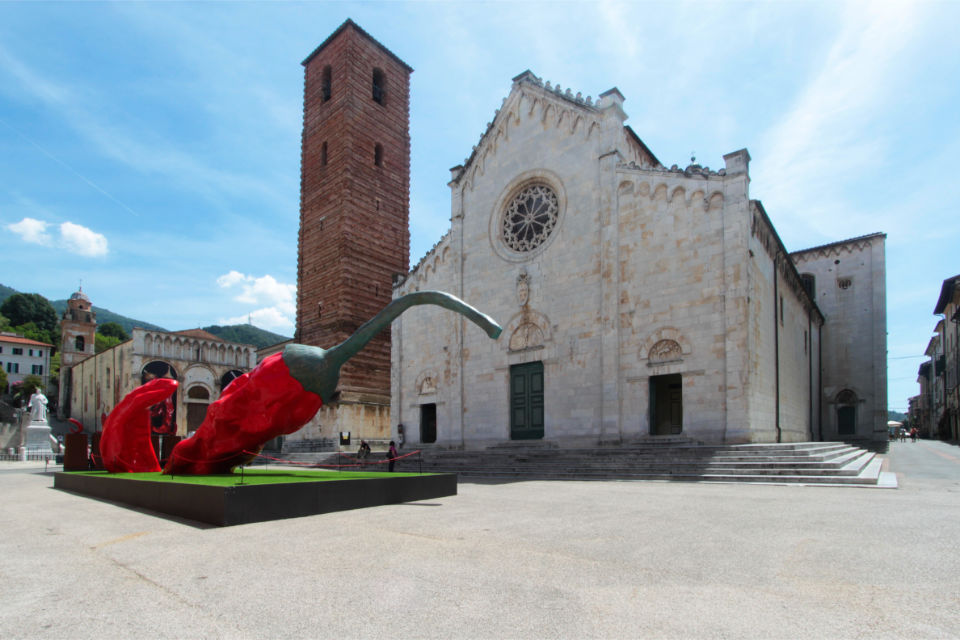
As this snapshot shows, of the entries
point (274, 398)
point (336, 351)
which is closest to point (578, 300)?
point (336, 351)

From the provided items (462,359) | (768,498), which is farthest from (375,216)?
(768,498)

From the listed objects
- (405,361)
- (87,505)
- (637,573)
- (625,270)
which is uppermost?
(625,270)

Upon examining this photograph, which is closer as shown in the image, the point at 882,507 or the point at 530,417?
the point at 882,507

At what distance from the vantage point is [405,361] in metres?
27.3

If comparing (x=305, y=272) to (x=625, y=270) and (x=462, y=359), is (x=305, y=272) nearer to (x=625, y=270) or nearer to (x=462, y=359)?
(x=462, y=359)

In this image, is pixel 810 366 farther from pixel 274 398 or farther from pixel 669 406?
pixel 274 398

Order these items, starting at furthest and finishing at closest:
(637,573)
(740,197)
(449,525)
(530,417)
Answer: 1. (530,417)
2. (740,197)
3. (449,525)
4. (637,573)

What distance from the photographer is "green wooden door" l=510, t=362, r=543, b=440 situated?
2238 cm

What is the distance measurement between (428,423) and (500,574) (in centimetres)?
2156

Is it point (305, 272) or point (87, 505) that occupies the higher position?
point (305, 272)

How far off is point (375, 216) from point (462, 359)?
14157 mm

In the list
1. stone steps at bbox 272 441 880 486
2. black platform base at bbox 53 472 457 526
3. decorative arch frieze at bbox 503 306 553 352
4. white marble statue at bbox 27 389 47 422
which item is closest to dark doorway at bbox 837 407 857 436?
stone steps at bbox 272 441 880 486

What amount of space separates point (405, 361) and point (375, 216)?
11.8m

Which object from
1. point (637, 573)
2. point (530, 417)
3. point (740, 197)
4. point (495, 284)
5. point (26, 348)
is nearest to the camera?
point (637, 573)
